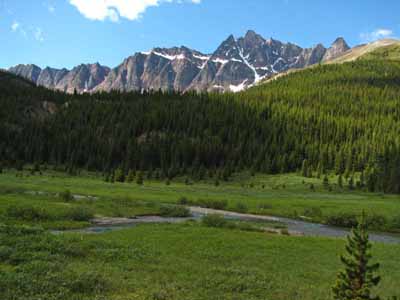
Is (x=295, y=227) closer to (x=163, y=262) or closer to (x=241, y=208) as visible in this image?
(x=241, y=208)

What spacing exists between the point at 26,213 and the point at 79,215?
21.0 ft

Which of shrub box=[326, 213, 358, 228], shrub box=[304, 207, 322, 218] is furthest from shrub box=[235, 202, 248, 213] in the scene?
shrub box=[326, 213, 358, 228]

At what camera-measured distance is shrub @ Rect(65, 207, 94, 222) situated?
165 ft

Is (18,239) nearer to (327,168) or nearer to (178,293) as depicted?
(178,293)

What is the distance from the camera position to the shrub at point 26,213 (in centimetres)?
4618

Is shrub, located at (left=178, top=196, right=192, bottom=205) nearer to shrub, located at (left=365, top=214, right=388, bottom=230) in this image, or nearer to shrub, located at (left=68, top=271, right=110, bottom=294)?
shrub, located at (left=365, top=214, right=388, bottom=230)

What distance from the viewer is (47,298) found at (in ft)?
61.8

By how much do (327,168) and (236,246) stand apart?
5671 inches

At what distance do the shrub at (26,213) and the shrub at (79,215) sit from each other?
2.80m

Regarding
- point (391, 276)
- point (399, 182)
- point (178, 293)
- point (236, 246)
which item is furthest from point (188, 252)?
point (399, 182)

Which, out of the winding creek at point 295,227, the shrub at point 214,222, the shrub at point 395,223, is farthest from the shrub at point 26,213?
the shrub at point 395,223

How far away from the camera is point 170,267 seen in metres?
26.6

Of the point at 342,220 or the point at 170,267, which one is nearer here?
the point at 170,267

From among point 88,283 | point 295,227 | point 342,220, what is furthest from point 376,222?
point 88,283
